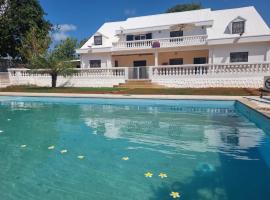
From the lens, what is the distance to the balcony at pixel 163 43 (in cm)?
2200

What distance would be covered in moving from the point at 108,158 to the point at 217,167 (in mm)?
2305

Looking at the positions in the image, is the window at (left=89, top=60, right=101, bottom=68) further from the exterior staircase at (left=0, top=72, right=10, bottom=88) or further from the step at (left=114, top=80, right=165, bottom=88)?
the exterior staircase at (left=0, top=72, right=10, bottom=88)

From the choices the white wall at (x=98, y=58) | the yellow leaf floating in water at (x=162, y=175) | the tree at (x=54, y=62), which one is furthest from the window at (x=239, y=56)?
the yellow leaf floating in water at (x=162, y=175)

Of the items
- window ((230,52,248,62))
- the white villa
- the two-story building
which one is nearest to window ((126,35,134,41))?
the two-story building

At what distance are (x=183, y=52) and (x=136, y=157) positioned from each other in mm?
21195

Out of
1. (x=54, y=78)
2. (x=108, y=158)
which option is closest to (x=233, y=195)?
(x=108, y=158)

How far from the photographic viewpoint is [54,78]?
2086cm

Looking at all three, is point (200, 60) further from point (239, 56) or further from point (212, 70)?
point (212, 70)

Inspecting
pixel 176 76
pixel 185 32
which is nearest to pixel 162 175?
pixel 176 76

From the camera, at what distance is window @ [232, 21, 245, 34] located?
2166cm

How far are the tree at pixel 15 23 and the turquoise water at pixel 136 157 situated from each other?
82.7ft

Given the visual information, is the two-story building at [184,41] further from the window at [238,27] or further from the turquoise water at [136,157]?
the turquoise water at [136,157]

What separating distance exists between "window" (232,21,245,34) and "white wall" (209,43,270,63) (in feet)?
6.36

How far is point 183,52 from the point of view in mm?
24422
